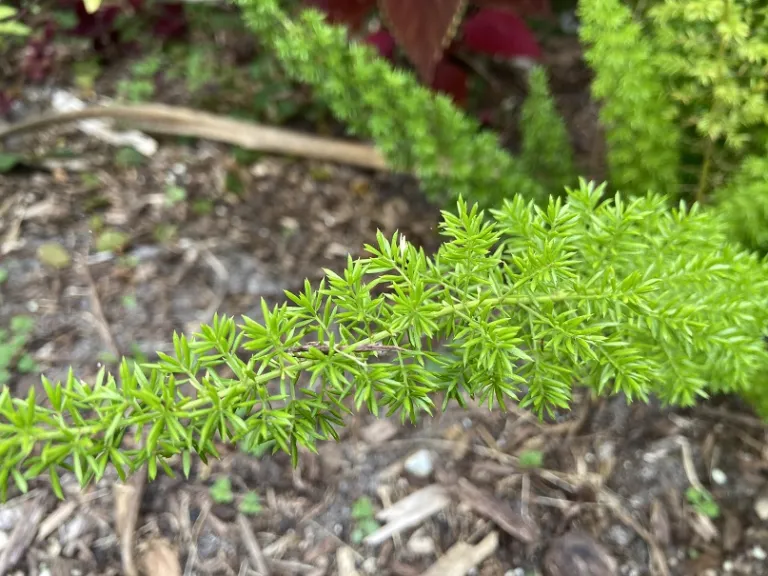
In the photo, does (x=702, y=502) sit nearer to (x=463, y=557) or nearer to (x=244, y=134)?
(x=463, y=557)

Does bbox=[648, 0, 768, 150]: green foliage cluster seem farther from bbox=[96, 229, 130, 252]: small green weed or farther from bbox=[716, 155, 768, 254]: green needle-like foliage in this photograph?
bbox=[96, 229, 130, 252]: small green weed

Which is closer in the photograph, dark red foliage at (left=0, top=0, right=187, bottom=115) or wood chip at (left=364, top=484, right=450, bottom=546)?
wood chip at (left=364, top=484, right=450, bottom=546)

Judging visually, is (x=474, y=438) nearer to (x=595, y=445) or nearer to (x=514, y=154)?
(x=595, y=445)

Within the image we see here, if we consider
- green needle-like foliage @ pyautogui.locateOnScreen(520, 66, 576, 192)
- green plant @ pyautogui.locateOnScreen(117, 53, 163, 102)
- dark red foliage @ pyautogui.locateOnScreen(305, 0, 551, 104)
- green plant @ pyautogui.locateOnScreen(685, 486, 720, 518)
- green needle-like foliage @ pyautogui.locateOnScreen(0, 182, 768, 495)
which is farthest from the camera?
green plant @ pyautogui.locateOnScreen(117, 53, 163, 102)

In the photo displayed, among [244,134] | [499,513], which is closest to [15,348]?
[244,134]

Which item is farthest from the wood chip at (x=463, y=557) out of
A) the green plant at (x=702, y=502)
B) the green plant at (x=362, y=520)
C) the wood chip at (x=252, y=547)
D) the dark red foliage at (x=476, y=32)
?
the dark red foliage at (x=476, y=32)

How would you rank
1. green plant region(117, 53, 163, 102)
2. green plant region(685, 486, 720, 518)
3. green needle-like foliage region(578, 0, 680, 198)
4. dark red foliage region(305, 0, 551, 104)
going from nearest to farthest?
green needle-like foliage region(578, 0, 680, 198)
green plant region(685, 486, 720, 518)
dark red foliage region(305, 0, 551, 104)
green plant region(117, 53, 163, 102)

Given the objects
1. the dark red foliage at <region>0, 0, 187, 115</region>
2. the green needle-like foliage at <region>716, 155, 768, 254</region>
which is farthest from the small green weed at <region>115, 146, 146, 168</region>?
the green needle-like foliage at <region>716, 155, 768, 254</region>
